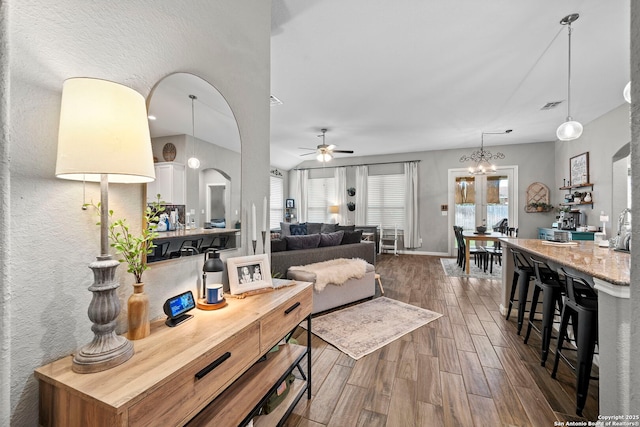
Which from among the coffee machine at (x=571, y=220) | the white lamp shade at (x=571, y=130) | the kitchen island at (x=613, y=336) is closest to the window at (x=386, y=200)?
the coffee machine at (x=571, y=220)

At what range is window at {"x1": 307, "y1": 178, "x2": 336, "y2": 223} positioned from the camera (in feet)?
28.4

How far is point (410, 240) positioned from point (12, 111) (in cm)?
764

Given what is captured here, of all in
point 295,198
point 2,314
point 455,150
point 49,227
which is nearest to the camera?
point 2,314

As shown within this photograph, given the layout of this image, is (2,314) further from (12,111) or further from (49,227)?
(12,111)

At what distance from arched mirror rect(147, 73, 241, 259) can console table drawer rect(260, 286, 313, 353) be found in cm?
54

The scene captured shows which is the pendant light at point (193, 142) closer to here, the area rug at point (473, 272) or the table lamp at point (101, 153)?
the table lamp at point (101, 153)

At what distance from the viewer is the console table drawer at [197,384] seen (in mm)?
752

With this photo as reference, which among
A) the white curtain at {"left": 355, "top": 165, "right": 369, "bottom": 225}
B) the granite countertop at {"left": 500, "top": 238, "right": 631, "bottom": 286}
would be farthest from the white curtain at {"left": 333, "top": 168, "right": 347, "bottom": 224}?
the granite countertop at {"left": 500, "top": 238, "right": 631, "bottom": 286}

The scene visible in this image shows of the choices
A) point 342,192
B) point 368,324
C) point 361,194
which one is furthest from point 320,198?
point 368,324

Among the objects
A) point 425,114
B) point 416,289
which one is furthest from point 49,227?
point 425,114

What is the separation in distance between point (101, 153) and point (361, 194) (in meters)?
7.58

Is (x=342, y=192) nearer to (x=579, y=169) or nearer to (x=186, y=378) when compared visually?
(x=579, y=169)

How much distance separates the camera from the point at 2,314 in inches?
31.0

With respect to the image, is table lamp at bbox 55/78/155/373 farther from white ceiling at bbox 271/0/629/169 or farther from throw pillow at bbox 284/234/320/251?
throw pillow at bbox 284/234/320/251
